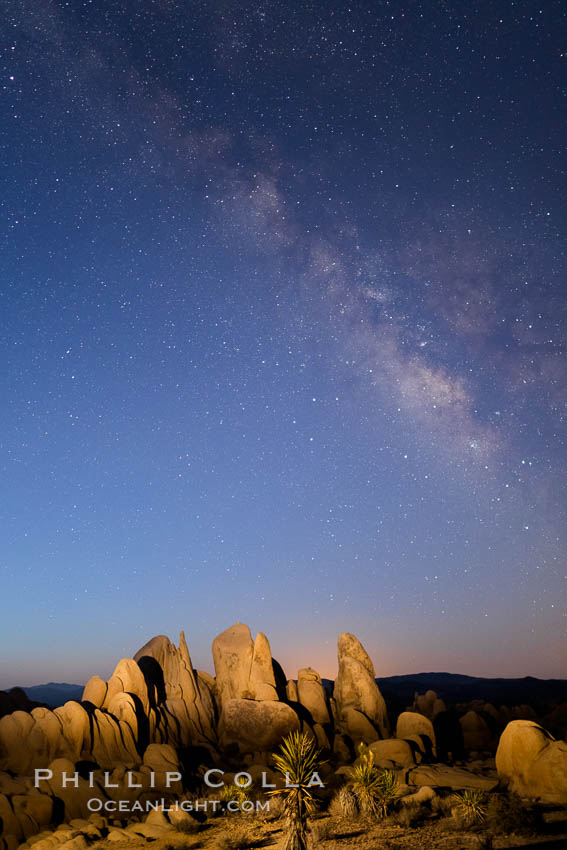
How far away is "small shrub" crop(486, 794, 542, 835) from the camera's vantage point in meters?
14.9

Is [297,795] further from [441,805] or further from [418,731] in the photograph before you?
[418,731]

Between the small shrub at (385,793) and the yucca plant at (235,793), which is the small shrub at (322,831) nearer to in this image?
the small shrub at (385,793)

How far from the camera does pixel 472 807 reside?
16.7m

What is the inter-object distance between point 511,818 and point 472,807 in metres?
1.56

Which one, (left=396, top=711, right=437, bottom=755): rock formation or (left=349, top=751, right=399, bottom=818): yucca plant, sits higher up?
(left=349, top=751, right=399, bottom=818): yucca plant

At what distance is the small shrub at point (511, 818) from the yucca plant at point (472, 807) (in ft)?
0.69

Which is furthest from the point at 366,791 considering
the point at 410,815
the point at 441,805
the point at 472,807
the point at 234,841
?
the point at 234,841

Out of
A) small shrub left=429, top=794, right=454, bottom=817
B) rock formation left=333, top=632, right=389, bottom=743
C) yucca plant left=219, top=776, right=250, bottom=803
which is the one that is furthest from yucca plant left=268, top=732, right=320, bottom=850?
rock formation left=333, top=632, right=389, bottom=743

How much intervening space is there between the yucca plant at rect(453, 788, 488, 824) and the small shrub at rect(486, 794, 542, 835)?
0.69 ft

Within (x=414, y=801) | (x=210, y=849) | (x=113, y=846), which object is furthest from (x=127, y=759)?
(x=414, y=801)

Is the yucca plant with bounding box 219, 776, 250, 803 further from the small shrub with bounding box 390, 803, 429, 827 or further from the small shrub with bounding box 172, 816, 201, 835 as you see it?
the small shrub with bounding box 390, 803, 429, 827

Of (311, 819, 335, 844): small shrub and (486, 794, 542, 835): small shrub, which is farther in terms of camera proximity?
(311, 819, 335, 844): small shrub

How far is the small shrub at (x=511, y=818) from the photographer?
14.9 m

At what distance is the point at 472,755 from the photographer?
31219 mm
